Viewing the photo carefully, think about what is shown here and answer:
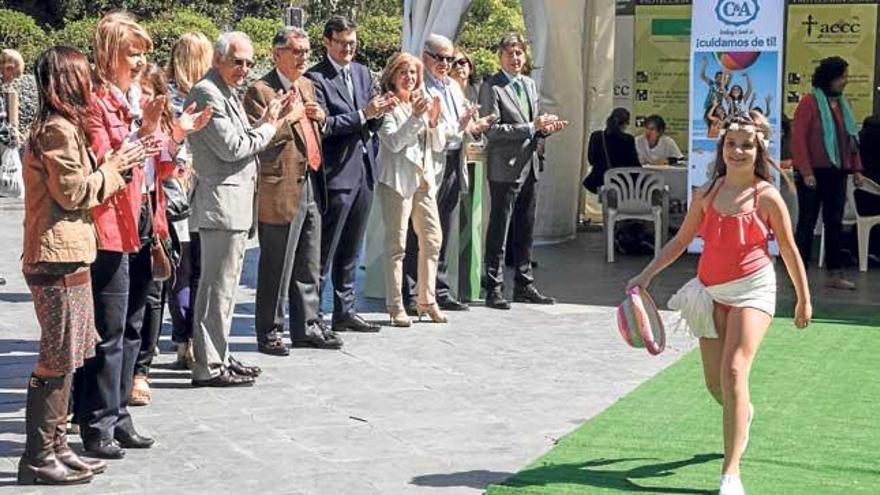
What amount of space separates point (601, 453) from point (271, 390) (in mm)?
2106

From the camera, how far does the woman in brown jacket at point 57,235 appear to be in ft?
20.3

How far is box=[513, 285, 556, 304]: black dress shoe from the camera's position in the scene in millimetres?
11750

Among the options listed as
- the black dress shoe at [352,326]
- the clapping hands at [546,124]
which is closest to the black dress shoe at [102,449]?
the black dress shoe at [352,326]

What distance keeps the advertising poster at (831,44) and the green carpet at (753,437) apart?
849 cm

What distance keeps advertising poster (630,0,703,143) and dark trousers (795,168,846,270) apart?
205 inches

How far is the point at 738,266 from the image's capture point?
6445mm

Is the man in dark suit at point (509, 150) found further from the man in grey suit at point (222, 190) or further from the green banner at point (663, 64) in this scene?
the green banner at point (663, 64)

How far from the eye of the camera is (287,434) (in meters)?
7.39

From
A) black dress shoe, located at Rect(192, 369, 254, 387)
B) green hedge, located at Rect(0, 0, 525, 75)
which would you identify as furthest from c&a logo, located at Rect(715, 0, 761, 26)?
green hedge, located at Rect(0, 0, 525, 75)

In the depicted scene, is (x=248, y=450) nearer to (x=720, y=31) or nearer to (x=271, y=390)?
(x=271, y=390)

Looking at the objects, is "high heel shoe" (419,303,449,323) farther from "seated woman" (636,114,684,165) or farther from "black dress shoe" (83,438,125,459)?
"seated woman" (636,114,684,165)

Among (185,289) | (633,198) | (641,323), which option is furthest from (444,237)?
(641,323)

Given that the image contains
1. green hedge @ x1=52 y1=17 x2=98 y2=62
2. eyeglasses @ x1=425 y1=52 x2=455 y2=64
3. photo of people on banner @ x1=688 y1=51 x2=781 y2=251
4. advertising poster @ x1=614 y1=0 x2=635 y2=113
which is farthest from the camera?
green hedge @ x1=52 y1=17 x2=98 y2=62

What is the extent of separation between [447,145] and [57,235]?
16.1 ft
